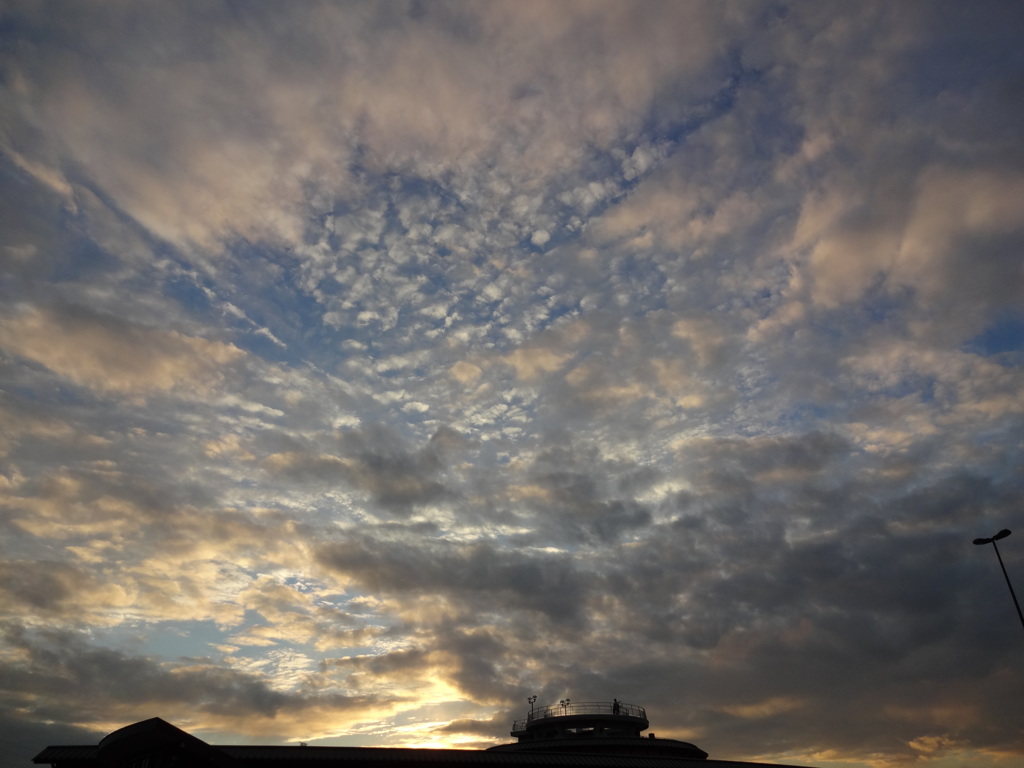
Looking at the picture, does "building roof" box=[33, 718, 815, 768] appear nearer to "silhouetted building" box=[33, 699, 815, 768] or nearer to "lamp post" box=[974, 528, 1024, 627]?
"silhouetted building" box=[33, 699, 815, 768]

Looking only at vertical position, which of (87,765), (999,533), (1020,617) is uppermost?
(999,533)

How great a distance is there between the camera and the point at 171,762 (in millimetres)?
31672

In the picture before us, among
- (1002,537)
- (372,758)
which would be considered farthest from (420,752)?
(1002,537)

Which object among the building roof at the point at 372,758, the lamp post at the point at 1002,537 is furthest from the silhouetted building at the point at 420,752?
the lamp post at the point at 1002,537

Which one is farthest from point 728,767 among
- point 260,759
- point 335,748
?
point 260,759

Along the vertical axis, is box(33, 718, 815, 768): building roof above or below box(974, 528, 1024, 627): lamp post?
below

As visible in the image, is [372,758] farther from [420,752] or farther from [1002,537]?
[1002,537]

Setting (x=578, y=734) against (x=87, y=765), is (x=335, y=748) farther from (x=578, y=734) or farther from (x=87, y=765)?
(x=578, y=734)

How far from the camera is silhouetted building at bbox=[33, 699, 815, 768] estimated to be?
102 feet

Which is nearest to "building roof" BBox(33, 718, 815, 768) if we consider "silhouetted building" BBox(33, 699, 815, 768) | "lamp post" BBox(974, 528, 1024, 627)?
"silhouetted building" BBox(33, 699, 815, 768)

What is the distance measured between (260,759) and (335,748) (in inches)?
194

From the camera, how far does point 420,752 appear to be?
151 ft

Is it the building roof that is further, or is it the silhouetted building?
the building roof

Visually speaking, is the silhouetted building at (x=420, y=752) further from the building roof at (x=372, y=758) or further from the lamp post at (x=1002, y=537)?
the lamp post at (x=1002, y=537)
